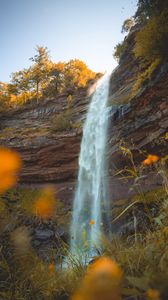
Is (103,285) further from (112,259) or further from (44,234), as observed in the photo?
(44,234)

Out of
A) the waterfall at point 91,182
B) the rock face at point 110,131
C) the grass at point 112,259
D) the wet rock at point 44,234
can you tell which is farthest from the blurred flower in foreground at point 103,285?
the wet rock at point 44,234

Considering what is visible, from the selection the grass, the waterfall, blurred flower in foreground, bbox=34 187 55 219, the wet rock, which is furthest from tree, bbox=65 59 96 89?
the grass

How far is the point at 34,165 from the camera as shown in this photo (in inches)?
548

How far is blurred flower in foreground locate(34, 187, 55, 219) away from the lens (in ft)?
39.6

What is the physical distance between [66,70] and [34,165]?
16.8 meters

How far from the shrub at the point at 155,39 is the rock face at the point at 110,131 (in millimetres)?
584

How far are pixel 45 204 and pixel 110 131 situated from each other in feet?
17.5

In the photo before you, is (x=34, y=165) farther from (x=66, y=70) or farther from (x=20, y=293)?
(x=66, y=70)

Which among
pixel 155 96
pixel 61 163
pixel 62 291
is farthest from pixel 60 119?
pixel 62 291

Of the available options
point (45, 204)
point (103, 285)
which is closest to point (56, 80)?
point (45, 204)

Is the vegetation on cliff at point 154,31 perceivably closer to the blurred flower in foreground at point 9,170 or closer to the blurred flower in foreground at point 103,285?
the blurred flower in foreground at point 103,285

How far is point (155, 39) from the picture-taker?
27.6 feet

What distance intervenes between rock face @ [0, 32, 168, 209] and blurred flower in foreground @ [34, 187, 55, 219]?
56 centimetres

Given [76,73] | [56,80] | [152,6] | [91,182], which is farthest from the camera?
[76,73]
